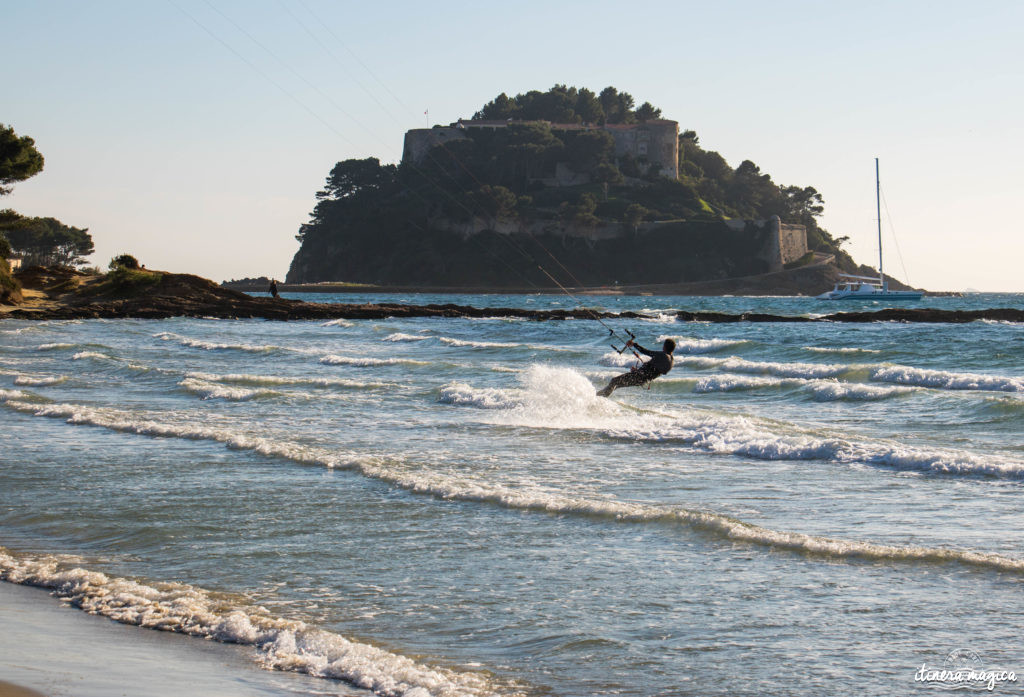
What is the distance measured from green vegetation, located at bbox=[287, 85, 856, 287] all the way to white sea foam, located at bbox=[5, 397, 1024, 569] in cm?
12609

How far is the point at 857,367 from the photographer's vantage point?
2523 centimetres

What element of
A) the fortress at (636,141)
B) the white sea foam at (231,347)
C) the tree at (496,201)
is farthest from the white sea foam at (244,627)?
the fortress at (636,141)

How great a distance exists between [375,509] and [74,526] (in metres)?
2.75

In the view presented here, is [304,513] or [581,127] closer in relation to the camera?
[304,513]

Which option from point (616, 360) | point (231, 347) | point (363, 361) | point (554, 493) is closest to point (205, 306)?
point (231, 347)

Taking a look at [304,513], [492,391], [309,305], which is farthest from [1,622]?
[309,305]

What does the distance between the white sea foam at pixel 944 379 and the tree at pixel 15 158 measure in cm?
4004

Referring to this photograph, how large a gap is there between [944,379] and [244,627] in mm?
20490

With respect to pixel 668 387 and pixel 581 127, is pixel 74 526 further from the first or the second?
pixel 581 127

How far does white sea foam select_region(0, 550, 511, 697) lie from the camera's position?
548cm

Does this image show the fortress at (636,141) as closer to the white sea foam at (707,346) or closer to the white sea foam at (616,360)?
the white sea foam at (707,346)

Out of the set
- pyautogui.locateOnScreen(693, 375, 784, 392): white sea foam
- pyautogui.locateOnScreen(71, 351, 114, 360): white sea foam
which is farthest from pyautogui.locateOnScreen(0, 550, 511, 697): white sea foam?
pyautogui.locateOnScreen(71, 351, 114, 360): white sea foam

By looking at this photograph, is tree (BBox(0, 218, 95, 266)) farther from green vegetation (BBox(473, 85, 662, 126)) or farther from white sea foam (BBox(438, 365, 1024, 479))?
white sea foam (BBox(438, 365, 1024, 479))

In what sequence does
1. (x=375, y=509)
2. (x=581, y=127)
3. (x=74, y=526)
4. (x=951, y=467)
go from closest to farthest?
(x=74, y=526) → (x=375, y=509) → (x=951, y=467) → (x=581, y=127)
